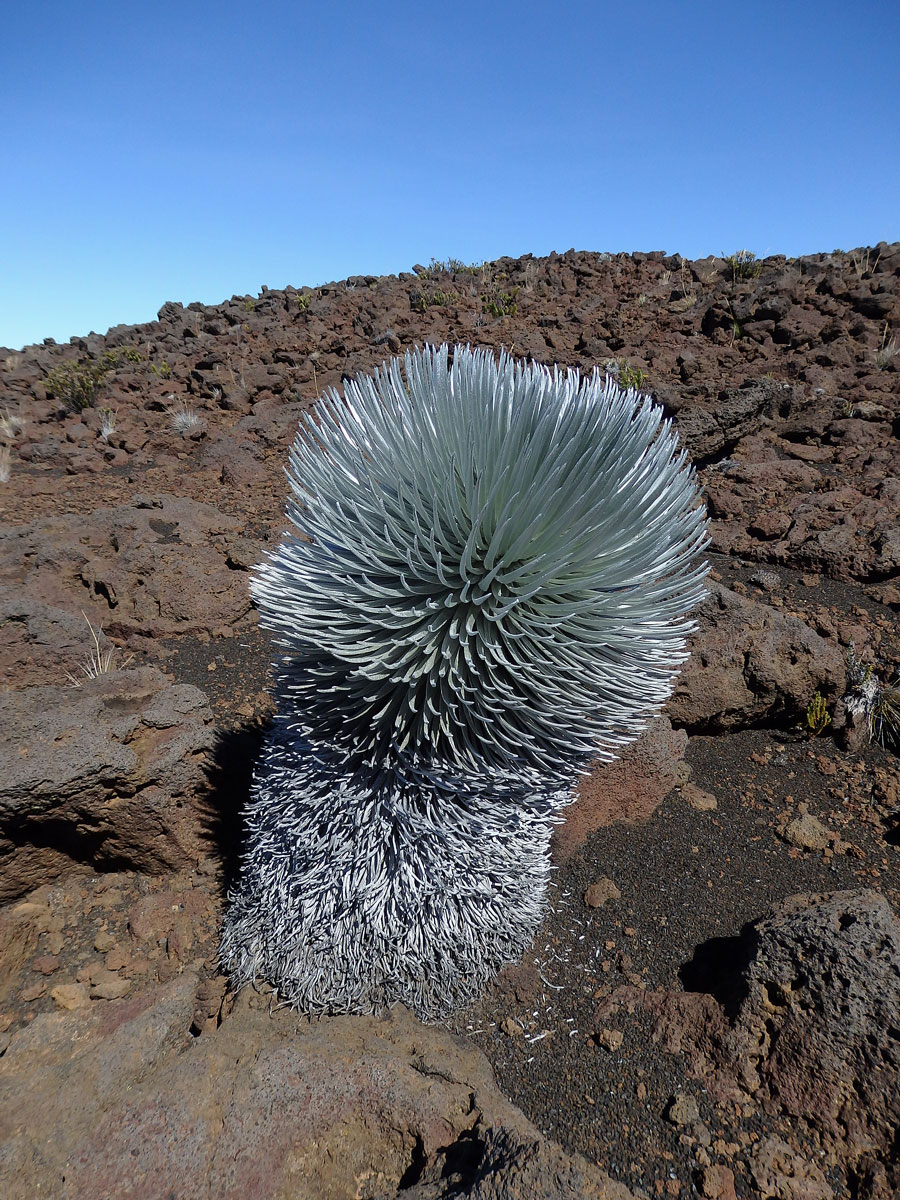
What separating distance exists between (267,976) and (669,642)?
144cm

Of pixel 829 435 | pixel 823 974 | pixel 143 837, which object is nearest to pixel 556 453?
pixel 823 974

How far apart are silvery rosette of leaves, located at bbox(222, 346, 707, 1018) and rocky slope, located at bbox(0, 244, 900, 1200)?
0.32 meters

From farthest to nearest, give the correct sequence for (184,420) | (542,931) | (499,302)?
(499,302), (184,420), (542,931)

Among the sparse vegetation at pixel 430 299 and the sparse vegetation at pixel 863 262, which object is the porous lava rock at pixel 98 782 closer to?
the sparse vegetation at pixel 430 299

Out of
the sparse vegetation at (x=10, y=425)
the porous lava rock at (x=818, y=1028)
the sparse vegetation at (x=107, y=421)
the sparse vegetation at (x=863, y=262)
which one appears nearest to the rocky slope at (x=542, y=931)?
the porous lava rock at (x=818, y=1028)

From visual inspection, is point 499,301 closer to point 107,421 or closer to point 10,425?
point 107,421

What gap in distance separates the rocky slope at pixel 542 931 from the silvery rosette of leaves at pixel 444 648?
317 millimetres

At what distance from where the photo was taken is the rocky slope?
145cm

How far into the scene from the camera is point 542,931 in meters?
Answer: 2.19

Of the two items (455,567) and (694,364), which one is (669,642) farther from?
(694,364)

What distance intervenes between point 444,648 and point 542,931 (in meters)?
1.17

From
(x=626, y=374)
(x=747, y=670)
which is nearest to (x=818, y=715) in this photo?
(x=747, y=670)

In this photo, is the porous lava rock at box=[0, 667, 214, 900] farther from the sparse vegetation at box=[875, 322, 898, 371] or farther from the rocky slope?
the sparse vegetation at box=[875, 322, 898, 371]

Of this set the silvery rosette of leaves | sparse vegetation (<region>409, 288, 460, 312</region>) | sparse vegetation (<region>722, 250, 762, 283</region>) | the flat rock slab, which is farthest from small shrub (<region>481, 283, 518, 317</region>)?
the flat rock slab
